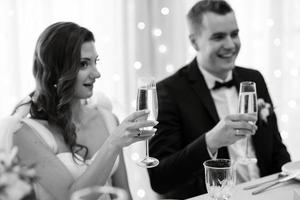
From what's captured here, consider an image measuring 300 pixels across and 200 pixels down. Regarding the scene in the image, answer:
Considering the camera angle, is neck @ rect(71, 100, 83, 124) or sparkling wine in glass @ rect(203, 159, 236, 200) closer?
sparkling wine in glass @ rect(203, 159, 236, 200)

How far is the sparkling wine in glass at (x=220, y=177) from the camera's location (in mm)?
1357

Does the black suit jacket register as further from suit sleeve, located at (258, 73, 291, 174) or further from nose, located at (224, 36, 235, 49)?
nose, located at (224, 36, 235, 49)

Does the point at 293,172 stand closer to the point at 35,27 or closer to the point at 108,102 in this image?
the point at 108,102

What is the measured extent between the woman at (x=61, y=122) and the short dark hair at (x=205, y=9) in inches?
30.3

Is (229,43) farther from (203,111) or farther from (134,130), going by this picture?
(134,130)

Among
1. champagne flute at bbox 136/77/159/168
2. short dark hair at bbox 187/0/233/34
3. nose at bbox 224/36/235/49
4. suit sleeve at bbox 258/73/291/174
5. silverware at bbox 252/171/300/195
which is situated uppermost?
short dark hair at bbox 187/0/233/34

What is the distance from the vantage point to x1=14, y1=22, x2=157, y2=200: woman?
1825mm

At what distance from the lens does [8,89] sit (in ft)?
8.81

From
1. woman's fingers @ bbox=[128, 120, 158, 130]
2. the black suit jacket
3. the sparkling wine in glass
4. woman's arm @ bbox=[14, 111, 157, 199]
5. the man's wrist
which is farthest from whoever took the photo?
the black suit jacket

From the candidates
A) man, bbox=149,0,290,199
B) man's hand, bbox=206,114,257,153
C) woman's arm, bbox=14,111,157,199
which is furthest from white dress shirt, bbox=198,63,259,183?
woman's arm, bbox=14,111,157,199

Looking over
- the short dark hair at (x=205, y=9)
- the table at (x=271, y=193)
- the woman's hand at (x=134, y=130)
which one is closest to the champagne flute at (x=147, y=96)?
the woman's hand at (x=134, y=130)

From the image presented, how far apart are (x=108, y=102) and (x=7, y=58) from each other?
0.80 metres

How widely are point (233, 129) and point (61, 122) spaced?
0.74 metres

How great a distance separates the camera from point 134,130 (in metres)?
1.62
